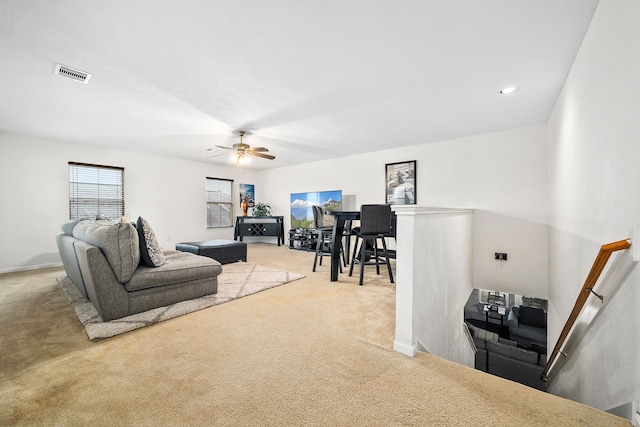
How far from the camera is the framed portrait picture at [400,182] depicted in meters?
5.02

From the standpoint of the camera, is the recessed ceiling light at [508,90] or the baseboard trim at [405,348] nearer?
the baseboard trim at [405,348]

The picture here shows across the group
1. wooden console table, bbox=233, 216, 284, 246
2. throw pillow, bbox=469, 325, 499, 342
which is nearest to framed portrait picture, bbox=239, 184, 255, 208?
wooden console table, bbox=233, 216, 284, 246

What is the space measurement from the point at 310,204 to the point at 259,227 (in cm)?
174

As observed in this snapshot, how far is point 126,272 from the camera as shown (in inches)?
89.4

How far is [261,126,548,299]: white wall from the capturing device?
3818mm

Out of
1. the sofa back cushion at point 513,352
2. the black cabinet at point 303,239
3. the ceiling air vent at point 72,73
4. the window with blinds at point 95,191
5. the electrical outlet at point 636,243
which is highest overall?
the ceiling air vent at point 72,73

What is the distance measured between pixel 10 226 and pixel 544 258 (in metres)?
8.47

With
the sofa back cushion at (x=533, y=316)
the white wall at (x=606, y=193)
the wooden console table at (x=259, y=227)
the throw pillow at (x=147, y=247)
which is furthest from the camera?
the wooden console table at (x=259, y=227)

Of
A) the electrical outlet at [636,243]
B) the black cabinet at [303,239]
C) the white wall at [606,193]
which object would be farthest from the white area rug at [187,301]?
the electrical outlet at [636,243]

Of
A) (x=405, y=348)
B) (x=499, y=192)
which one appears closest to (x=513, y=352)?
(x=499, y=192)

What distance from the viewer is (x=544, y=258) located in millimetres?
3777

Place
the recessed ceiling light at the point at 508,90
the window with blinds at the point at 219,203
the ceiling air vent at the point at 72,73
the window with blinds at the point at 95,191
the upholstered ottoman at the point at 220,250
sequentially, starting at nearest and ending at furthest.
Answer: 1. the ceiling air vent at the point at 72,73
2. the recessed ceiling light at the point at 508,90
3. the upholstered ottoman at the point at 220,250
4. the window with blinds at the point at 95,191
5. the window with blinds at the point at 219,203

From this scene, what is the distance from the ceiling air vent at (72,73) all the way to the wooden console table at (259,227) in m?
4.87

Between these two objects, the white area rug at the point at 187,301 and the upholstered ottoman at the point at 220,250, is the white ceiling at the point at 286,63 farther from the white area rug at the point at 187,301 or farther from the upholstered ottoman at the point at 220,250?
Answer: the white area rug at the point at 187,301
